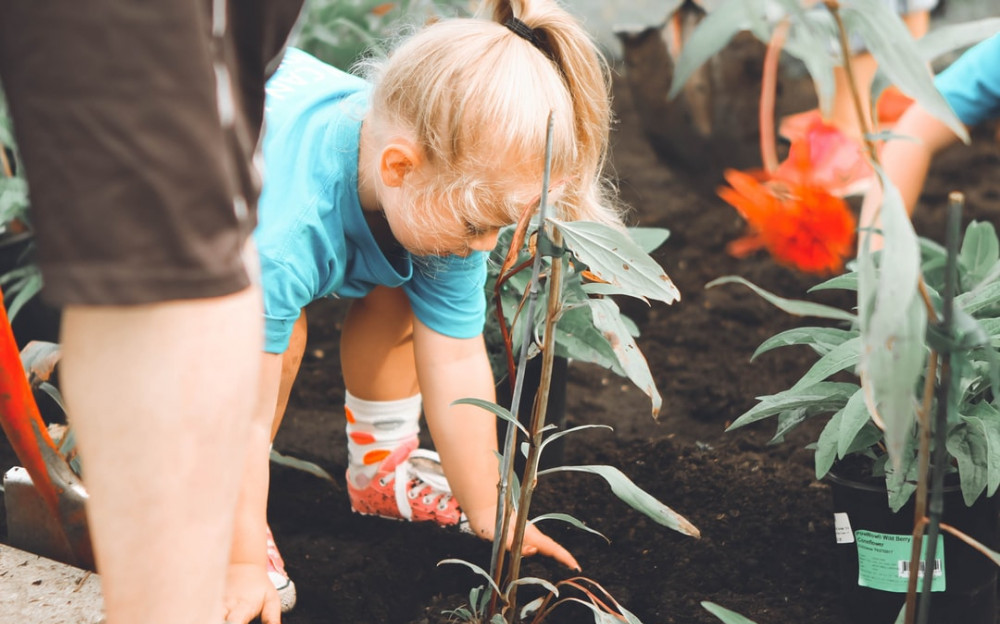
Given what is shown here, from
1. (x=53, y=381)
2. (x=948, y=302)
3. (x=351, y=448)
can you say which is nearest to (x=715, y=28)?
(x=948, y=302)

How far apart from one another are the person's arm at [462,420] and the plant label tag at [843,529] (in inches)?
19.9

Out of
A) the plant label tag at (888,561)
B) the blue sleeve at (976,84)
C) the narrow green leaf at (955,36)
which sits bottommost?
the plant label tag at (888,561)

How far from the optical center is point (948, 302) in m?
0.85

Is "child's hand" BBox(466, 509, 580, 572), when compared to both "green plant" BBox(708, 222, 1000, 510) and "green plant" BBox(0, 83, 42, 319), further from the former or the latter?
"green plant" BBox(0, 83, 42, 319)

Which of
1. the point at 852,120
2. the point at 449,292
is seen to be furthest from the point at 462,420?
the point at 852,120

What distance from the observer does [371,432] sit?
5.81ft

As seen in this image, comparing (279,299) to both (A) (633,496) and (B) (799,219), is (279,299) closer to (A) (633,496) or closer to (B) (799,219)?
(A) (633,496)

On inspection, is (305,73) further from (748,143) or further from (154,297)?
(748,143)

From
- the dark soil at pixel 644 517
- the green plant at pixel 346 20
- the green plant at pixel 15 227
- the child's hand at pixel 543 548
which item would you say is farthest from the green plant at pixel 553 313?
the green plant at pixel 346 20

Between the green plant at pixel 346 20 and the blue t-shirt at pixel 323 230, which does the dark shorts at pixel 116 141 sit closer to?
the blue t-shirt at pixel 323 230

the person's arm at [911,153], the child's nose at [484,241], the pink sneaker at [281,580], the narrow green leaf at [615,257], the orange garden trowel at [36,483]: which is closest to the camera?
the narrow green leaf at [615,257]

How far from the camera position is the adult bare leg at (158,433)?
74cm

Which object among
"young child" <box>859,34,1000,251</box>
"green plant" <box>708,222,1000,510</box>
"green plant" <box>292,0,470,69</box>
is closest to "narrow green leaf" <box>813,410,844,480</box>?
"green plant" <box>708,222,1000,510</box>

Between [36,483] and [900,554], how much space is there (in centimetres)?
109
